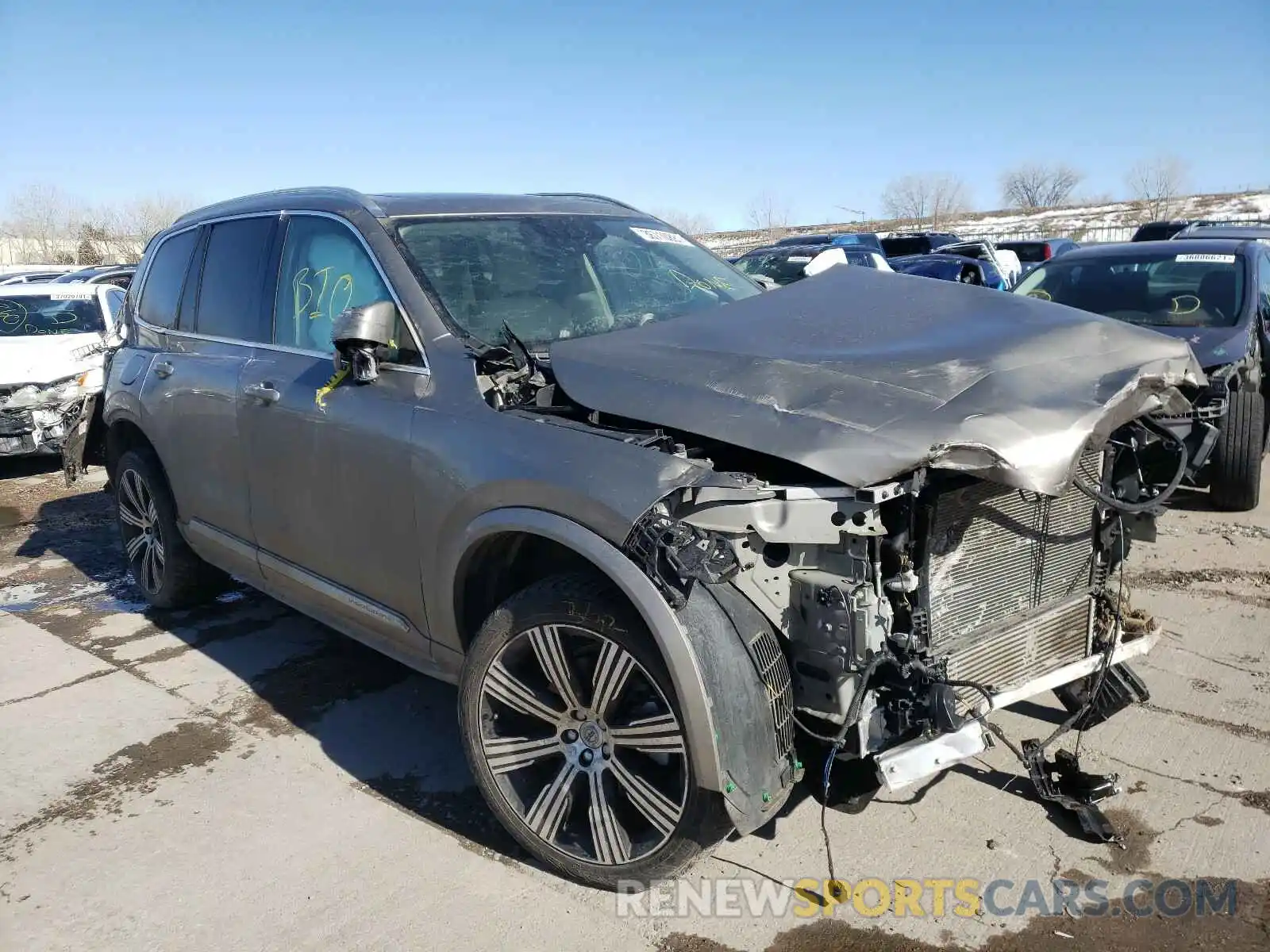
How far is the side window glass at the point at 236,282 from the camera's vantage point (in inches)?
164

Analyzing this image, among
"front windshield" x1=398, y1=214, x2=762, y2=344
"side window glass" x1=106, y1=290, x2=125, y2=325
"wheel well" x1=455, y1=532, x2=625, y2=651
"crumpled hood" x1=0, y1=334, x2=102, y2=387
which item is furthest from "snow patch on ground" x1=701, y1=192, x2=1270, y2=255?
"wheel well" x1=455, y1=532, x2=625, y2=651

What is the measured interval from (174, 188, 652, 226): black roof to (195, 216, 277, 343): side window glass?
11cm

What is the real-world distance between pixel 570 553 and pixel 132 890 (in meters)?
1.65

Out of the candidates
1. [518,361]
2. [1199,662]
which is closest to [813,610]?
[518,361]

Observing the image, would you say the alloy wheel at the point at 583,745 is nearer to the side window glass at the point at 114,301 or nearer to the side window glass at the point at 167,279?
the side window glass at the point at 167,279

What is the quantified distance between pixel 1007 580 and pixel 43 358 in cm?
931

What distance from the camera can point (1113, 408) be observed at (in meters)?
2.63

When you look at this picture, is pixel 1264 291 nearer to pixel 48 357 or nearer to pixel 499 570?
pixel 499 570

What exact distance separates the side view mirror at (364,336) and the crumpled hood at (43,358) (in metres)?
7.20

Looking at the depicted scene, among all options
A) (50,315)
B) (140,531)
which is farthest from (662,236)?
(50,315)

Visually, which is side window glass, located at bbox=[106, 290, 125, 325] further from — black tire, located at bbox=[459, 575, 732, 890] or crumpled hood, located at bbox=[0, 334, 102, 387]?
black tire, located at bbox=[459, 575, 732, 890]

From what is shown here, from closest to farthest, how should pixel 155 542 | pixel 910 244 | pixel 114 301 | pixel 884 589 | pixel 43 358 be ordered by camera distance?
pixel 884 589
pixel 155 542
pixel 43 358
pixel 114 301
pixel 910 244

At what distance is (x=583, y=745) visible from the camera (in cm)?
283

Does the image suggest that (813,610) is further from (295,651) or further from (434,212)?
(295,651)
